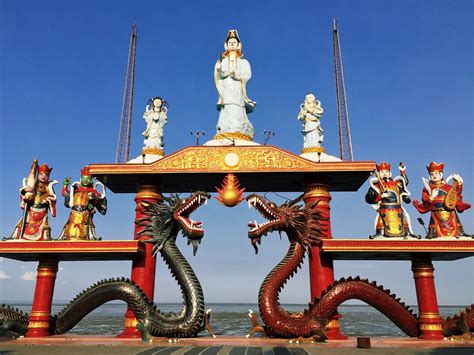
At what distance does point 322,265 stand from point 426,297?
317 cm

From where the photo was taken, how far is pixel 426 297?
11305mm

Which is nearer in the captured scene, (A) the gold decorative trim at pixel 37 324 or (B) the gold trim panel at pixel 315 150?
(A) the gold decorative trim at pixel 37 324

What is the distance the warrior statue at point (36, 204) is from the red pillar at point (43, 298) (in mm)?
947

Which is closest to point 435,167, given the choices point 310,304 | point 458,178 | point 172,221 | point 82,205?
point 458,178

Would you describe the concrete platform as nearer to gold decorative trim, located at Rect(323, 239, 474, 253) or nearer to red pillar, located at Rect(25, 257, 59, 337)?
red pillar, located at Rect(25, 257, 59, 337)

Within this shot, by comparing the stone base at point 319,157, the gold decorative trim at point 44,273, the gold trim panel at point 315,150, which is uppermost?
the gold trim panel at point 315,150

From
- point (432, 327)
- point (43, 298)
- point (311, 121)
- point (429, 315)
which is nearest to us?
point (432, 327)

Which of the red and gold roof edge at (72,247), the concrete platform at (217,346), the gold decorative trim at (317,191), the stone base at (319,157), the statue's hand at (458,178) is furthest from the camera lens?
the stone base at (319,157)

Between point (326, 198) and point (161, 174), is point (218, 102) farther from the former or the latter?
point (326, 198)

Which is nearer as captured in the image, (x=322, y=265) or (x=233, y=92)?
(x=322, y=265)

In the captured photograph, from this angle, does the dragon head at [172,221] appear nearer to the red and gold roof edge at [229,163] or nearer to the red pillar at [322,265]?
the red and gold roof edge at [229,163]

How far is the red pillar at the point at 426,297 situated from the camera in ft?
35.5

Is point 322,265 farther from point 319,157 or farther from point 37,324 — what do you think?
point 37,324

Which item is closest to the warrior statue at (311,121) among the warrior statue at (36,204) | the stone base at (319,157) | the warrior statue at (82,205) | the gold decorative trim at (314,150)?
the gold decorative trim at (314,150)
